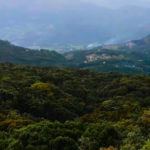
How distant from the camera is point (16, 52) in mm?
138375

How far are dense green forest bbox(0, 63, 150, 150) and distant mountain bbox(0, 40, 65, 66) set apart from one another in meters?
72.2

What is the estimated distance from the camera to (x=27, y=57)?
13388 cm

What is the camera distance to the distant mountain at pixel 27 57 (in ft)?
411

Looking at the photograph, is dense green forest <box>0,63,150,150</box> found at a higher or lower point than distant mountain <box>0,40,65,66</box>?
lower

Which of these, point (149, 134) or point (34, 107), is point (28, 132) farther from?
point (34, 107)

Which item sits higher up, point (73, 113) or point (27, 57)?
point (27, 57)

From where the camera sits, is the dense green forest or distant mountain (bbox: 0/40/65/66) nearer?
the dense green forest

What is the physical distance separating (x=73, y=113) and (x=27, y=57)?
10324cm

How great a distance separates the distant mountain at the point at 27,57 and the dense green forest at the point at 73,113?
72246mm

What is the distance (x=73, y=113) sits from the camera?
32.1m

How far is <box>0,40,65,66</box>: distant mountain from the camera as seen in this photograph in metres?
125

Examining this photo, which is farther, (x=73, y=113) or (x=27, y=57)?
(x=27, y=57)

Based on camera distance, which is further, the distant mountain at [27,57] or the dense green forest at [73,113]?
the distant mountain at [27,57]

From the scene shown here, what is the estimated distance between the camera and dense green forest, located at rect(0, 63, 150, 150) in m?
17.8
